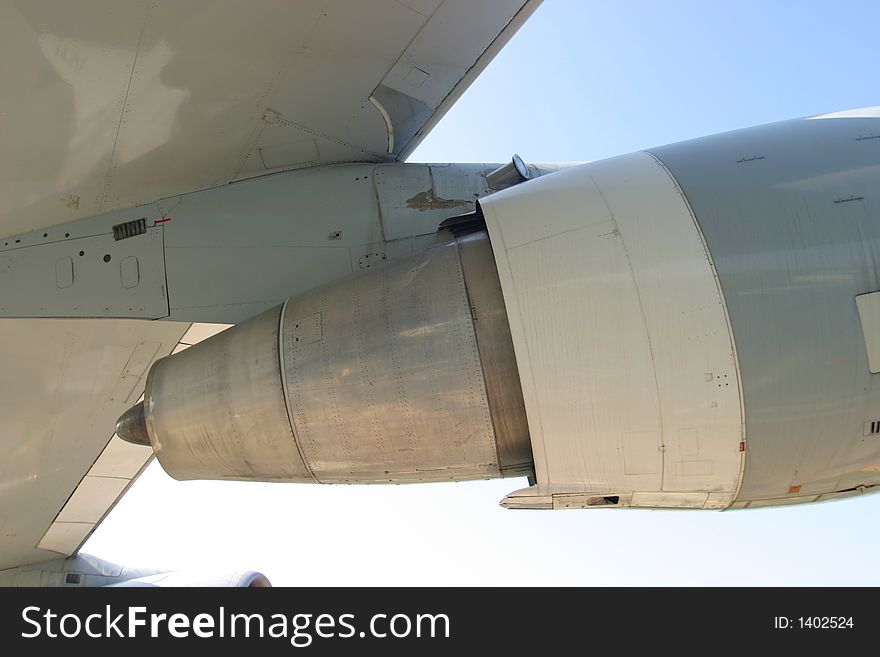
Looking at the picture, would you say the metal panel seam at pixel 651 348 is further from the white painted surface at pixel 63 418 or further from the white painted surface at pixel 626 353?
the white painted surface at pixel 63 418

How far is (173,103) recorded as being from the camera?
364cm

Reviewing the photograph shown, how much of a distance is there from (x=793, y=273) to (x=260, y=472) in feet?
8.85

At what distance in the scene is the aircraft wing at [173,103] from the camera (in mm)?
3275

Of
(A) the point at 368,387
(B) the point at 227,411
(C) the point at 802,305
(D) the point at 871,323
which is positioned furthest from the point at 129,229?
Answer: (D) the point at 871,323

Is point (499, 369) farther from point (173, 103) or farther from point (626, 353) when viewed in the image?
point (173, 103)

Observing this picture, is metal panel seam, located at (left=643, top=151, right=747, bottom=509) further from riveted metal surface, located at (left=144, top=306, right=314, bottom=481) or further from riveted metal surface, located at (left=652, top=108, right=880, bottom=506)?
riveted metal surface, located at (left=144, top=306, right=314, bottom=481)

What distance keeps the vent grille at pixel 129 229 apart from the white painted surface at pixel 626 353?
86.9 inches

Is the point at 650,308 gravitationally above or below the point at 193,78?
below

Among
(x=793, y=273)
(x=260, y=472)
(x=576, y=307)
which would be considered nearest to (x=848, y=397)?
(x=793, y=273)

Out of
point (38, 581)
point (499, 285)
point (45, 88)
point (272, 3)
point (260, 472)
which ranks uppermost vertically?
point (272, 3)

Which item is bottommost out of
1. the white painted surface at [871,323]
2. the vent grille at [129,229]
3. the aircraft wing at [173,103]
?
the white painted surface at [871,323]

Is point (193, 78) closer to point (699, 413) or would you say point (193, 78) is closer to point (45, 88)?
point (45, 88)

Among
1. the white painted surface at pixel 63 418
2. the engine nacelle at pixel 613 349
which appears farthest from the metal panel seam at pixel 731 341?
the white painted surface at pixel 63 418

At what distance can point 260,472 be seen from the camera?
3.51 metres
